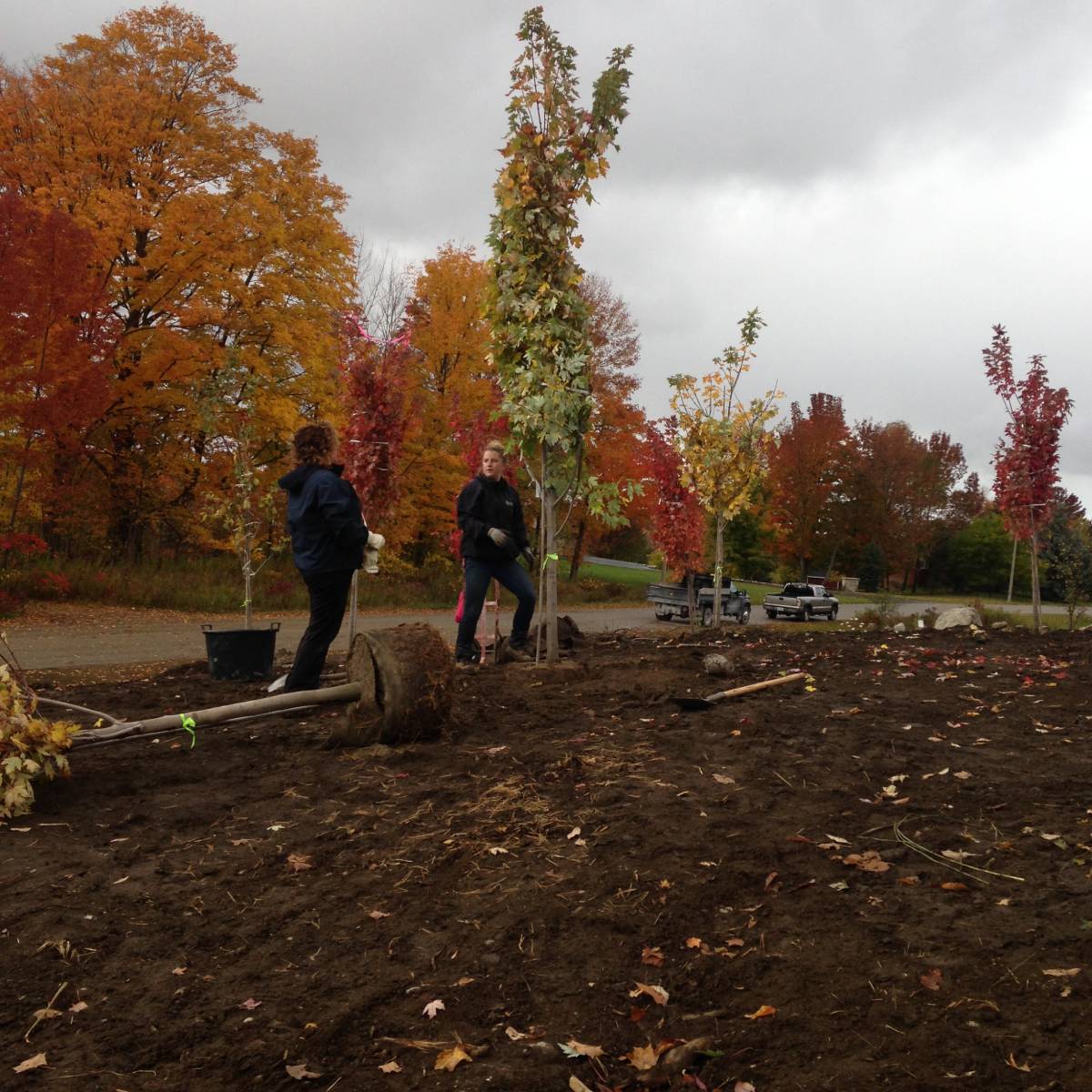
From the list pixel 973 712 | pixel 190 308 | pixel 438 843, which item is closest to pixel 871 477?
pixel 190 308

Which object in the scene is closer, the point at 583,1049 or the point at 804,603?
the point at 583,1049

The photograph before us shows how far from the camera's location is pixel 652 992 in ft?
8.61

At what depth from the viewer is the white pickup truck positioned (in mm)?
24875

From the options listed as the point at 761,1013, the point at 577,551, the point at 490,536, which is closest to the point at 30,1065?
the point at 761,1013

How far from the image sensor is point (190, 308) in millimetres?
17922

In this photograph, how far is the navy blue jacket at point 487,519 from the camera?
828cm

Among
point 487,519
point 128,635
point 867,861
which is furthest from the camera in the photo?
point 128,635

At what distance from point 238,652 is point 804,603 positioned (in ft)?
63.9

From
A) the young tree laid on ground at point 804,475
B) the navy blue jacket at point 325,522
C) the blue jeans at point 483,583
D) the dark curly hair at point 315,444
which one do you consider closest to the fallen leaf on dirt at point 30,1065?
the navy blue jacket at point 325,522

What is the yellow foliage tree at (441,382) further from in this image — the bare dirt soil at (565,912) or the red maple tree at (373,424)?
the bare dirt soil at (565,912)

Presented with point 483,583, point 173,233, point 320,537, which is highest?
point 173,233

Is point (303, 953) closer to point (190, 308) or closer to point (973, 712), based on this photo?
point (973, 712)

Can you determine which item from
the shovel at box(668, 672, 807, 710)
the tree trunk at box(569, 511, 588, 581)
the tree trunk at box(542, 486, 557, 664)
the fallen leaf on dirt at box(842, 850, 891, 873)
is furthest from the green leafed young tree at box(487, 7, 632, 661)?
the tree trunk at box(569, 511, 588, 581)

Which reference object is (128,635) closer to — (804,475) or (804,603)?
(804,603)
